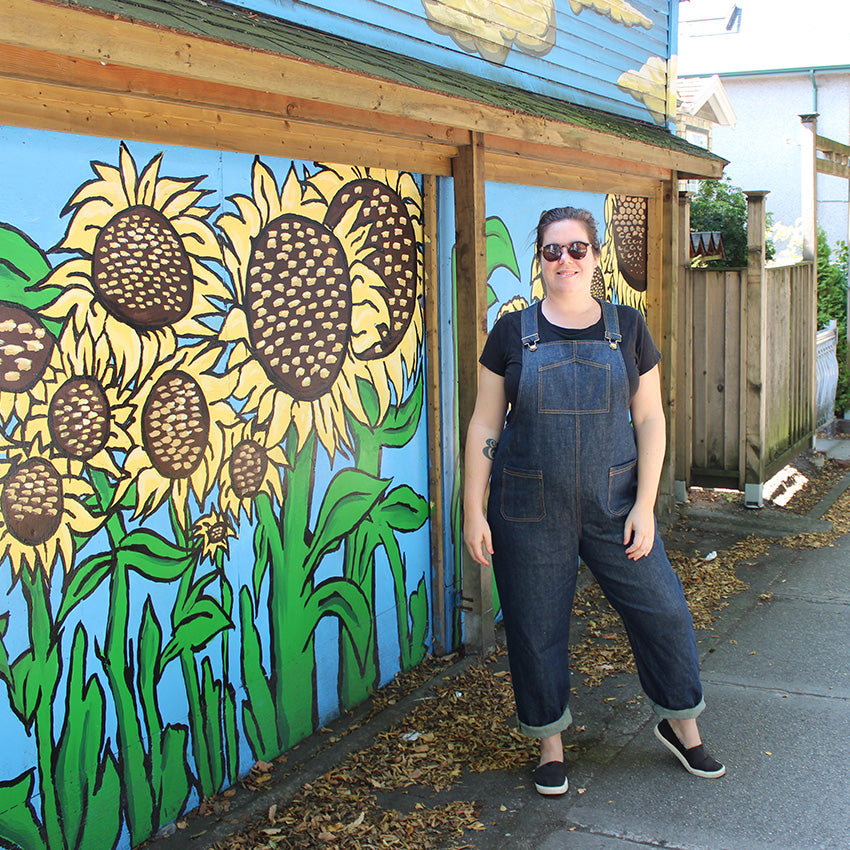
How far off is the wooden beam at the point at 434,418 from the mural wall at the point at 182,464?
0.55ft

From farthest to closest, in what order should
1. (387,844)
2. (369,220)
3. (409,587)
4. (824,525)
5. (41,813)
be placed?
1. (824,525)
2. (409,587)
3. (369,220)
4. (387,844)
5. (41,813)

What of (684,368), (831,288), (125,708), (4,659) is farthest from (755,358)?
(831,288)

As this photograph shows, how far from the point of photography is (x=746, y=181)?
76.5ft

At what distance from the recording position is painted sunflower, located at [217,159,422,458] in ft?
11.6

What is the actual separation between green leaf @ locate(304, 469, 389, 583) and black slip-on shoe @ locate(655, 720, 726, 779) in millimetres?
1502

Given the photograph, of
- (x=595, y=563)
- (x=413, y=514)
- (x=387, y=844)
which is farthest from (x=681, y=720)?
(x=413, y=514)

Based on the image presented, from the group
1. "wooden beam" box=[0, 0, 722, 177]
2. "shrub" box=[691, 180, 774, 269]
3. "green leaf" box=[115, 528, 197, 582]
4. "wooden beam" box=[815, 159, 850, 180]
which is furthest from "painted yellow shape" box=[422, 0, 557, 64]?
"shrub" box=[691, 180, 774, 269]

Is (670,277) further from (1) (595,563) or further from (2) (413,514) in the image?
(1) (595,563)

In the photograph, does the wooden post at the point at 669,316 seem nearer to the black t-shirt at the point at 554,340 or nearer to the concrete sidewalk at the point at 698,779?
the concrete sidewalk at the point at 698,779

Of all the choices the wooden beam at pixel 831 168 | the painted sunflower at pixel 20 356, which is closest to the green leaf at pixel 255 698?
the painted sunflower at pixel 20 356

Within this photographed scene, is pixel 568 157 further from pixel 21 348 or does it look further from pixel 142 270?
pixel 21 348

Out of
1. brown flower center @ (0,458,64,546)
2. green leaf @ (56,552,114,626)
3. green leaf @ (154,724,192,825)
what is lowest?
green leaf @ (154,724,192,825)

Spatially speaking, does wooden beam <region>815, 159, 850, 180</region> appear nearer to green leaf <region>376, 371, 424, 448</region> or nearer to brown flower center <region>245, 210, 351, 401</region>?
green leaf <region>376, 371, 424, 448</region>

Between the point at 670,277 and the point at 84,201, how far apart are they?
17.0 feet
